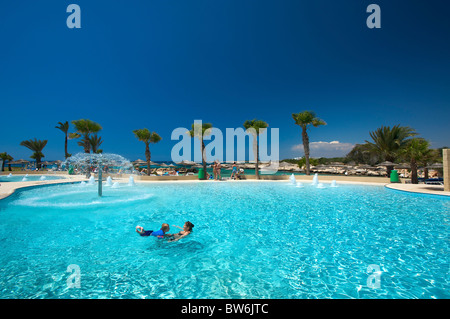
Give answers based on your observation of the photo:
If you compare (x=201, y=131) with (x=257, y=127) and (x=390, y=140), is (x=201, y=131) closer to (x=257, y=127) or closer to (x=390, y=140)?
(x=257, y=127)

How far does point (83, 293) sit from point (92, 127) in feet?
116

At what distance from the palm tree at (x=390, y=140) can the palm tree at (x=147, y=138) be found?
99.7 feet

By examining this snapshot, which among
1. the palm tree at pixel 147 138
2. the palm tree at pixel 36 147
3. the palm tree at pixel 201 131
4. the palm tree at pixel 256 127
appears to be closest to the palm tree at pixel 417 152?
the palm tree at pixel 256 127

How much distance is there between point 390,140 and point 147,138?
32782 millimetres

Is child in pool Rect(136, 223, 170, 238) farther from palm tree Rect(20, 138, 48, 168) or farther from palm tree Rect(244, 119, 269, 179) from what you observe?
palm tree Rect(20, 138, 48, 168)

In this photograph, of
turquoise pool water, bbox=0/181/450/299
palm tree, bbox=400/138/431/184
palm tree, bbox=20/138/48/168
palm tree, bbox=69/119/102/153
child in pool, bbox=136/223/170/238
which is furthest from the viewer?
palm tree, bbox=20/138/48/168

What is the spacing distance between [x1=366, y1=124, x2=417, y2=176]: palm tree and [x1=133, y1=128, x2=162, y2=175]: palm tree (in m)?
30.4

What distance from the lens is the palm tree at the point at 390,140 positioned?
24980mm

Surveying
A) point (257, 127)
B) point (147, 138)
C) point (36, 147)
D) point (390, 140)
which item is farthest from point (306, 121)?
point (36, 147)

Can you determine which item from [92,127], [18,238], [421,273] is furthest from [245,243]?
[92,127]

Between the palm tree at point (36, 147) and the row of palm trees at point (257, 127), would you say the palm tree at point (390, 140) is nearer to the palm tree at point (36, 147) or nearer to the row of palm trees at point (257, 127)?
the row of palm trees at point (257, 127)

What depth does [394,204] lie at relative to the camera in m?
10.9

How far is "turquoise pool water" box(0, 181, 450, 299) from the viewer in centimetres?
362

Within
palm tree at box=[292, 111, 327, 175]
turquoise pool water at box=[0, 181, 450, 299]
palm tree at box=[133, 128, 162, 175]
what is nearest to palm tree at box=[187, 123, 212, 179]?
palm tree at box=[133, 128, 162, 175]
